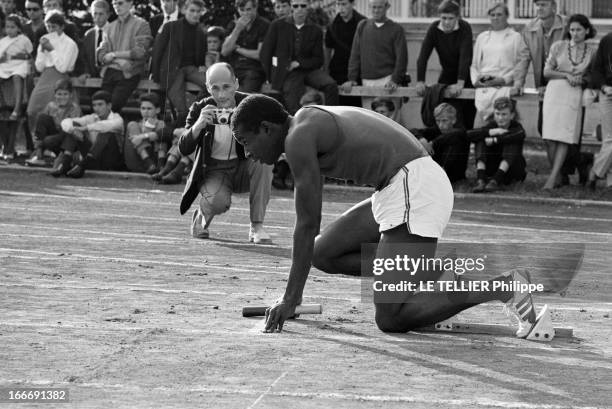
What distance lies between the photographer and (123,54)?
1848cm

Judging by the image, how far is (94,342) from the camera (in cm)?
764

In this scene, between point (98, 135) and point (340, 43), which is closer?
point (340, 43)

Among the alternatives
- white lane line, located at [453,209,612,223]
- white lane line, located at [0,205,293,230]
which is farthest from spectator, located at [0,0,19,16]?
white lane line, located at [453,209,612,223]

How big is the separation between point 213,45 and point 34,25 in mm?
3164

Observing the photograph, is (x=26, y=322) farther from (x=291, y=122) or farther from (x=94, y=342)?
(x=291, y=122)

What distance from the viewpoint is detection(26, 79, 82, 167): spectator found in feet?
60.2

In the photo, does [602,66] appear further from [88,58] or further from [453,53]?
[88,58]

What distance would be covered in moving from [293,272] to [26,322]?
5.67 feet

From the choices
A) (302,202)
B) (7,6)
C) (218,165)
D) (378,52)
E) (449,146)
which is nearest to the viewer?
(302,202)

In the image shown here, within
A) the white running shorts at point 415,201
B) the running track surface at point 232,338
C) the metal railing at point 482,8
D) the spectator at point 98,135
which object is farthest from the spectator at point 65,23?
the white running shorts at point 415,201

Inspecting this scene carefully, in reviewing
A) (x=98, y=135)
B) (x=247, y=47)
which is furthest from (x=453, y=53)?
(x=98, y=135)

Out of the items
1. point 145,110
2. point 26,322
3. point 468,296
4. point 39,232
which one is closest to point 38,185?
point 145,110

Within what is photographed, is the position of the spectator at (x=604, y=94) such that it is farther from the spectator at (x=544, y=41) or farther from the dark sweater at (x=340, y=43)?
the dark sweater at (x=340, y=43)

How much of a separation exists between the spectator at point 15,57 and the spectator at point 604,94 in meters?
7.89
